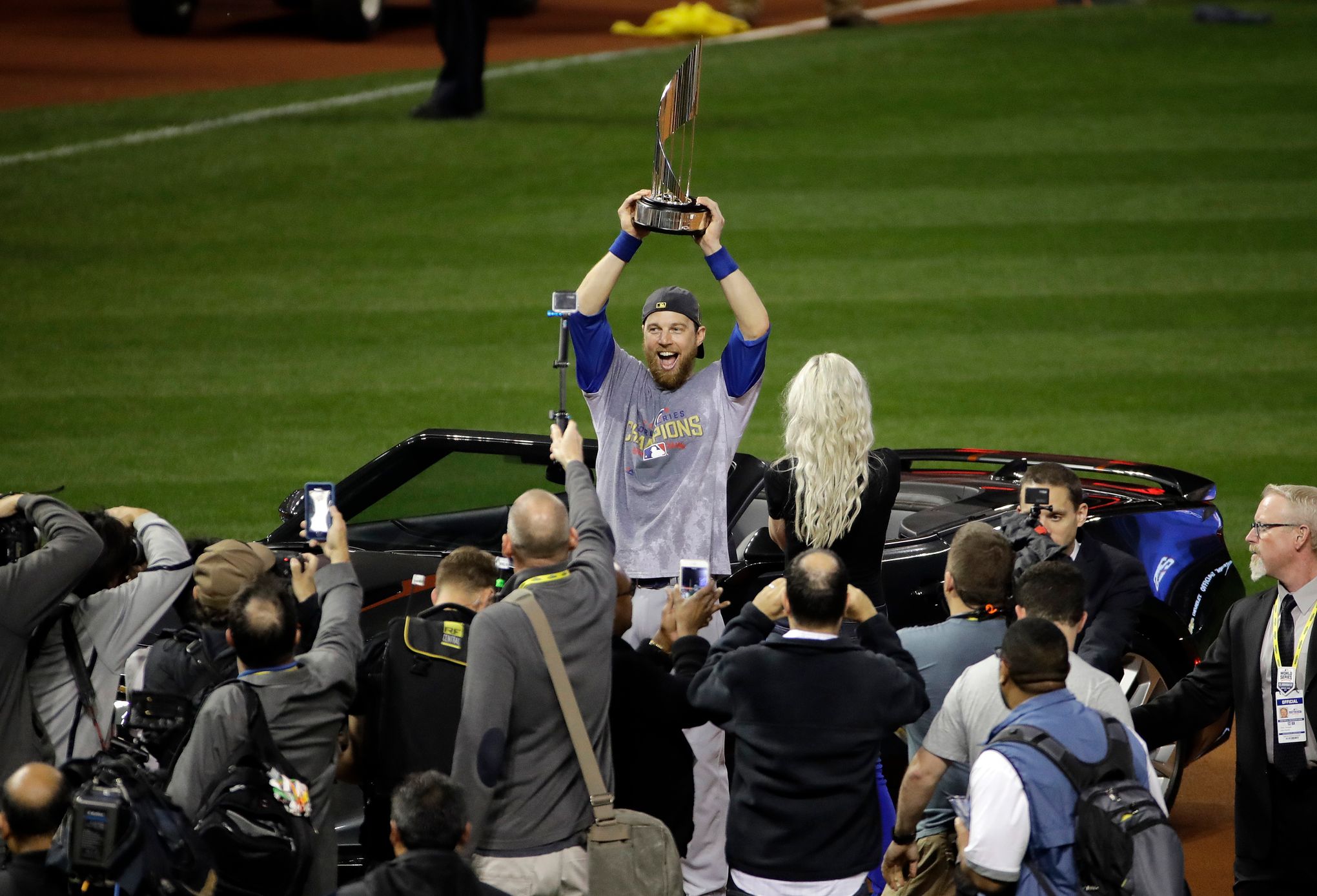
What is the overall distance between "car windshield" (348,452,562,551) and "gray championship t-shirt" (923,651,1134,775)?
291 centimetres

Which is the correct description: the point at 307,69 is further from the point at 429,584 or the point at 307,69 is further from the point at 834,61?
the point at 429,584

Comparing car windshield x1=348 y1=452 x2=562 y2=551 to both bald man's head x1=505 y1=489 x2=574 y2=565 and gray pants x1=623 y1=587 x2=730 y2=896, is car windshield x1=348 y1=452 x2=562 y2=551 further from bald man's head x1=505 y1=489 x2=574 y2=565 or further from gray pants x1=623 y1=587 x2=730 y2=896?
bald man's head x1=505 y1=489 x2=574 y2=565

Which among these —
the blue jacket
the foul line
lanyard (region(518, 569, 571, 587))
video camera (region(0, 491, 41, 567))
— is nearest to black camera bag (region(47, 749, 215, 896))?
lanyard (region(518, 569, 571, 587))

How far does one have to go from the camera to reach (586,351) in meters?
6.09

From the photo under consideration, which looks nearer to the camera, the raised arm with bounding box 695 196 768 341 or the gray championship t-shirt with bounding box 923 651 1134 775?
the gray championship t-shirt with bounding box 923 651 1134 775

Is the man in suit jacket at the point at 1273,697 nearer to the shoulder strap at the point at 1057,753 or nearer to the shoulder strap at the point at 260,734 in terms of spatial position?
the shoulder strap at the point at 1057,753

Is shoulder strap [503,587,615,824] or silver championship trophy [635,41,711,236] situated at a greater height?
silver championship trophy [635,41,711,236]

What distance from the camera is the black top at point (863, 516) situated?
553 cm

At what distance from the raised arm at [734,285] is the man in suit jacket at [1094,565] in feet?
4.11

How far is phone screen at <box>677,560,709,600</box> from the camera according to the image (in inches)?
195

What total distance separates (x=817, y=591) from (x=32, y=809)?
2118 mm

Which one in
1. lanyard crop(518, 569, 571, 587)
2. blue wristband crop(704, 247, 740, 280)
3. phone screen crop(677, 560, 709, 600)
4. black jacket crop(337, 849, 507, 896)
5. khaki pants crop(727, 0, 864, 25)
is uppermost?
khaki pants crop(727, 0, 864, 25)

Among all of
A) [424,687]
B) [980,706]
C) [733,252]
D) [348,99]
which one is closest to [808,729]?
[980,706]

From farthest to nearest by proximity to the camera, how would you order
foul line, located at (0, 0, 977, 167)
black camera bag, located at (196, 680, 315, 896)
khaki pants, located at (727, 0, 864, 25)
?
khaki pants, located at (727, 0, 864, 25), foul line, located at (0, 0, 977, 167), black camera bag, located at (196, 680, 315, 896)
